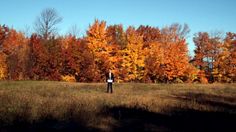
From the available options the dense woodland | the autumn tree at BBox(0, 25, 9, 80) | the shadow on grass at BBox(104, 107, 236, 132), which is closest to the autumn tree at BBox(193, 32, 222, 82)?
the dense woodland

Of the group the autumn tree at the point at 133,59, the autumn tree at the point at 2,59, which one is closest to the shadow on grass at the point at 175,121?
the autumn tree at the point at 133,59

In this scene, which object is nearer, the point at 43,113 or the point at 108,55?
the point at 43,113

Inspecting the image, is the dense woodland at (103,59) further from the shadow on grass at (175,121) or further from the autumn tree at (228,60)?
the shadow on grass at (175,121)

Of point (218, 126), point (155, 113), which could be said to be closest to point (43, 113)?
point (155, 113)

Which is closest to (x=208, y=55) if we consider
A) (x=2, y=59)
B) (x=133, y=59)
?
(x=133, y=59)

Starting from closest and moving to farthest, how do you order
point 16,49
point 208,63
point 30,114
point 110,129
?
point 110,129, point 30,114, point 16,49, point 208,63

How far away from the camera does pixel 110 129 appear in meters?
8.41

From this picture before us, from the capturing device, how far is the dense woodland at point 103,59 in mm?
47656

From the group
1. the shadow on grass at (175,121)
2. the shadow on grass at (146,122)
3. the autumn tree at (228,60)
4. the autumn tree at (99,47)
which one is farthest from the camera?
the autumn tree at (228,60)

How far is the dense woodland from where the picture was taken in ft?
156

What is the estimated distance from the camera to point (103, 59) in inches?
1853

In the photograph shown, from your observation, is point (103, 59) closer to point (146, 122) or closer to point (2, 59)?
point (2, 59)

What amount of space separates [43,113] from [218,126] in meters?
5.83

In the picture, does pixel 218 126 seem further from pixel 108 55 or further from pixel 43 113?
pixel 108 55
